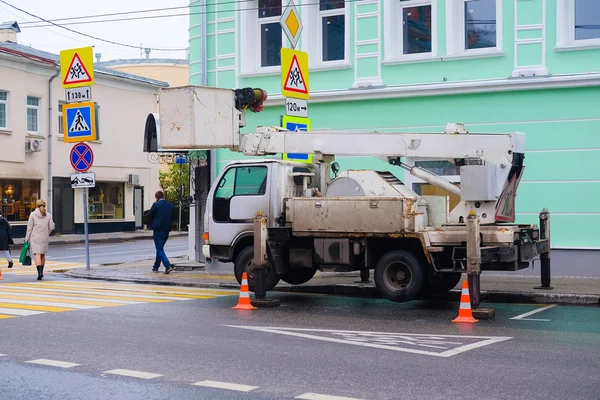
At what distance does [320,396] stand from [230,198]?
840 cm

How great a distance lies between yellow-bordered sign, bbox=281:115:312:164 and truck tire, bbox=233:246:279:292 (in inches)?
73.8

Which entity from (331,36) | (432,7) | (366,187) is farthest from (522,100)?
(366,187)

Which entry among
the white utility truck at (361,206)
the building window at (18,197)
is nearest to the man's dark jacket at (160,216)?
the white utility truck at (361,206)

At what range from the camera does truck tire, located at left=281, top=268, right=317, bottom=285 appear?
15.5m

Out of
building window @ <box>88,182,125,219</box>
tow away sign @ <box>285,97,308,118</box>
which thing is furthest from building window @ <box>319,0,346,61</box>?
building window @ <box>88,182,125,219</box>

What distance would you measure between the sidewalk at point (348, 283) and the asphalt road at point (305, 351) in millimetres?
566

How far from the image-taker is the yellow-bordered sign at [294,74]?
16531 mm

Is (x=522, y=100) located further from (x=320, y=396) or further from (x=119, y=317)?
(x=320, y=396)

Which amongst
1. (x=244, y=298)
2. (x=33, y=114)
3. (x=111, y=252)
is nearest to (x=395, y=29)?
(x=244, y=298)

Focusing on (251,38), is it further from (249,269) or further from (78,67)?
(249,269)

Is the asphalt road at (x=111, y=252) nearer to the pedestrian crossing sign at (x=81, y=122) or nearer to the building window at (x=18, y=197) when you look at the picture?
the building window at (x=18, y=197)

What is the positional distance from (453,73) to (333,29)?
351 cm

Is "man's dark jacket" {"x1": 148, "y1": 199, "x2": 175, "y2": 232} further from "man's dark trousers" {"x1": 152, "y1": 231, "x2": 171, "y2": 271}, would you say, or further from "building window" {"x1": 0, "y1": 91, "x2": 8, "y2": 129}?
"building window" {"x1": 0, "y1": 91, "x2": 8, "y2": 129}

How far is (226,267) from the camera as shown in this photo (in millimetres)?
20078
